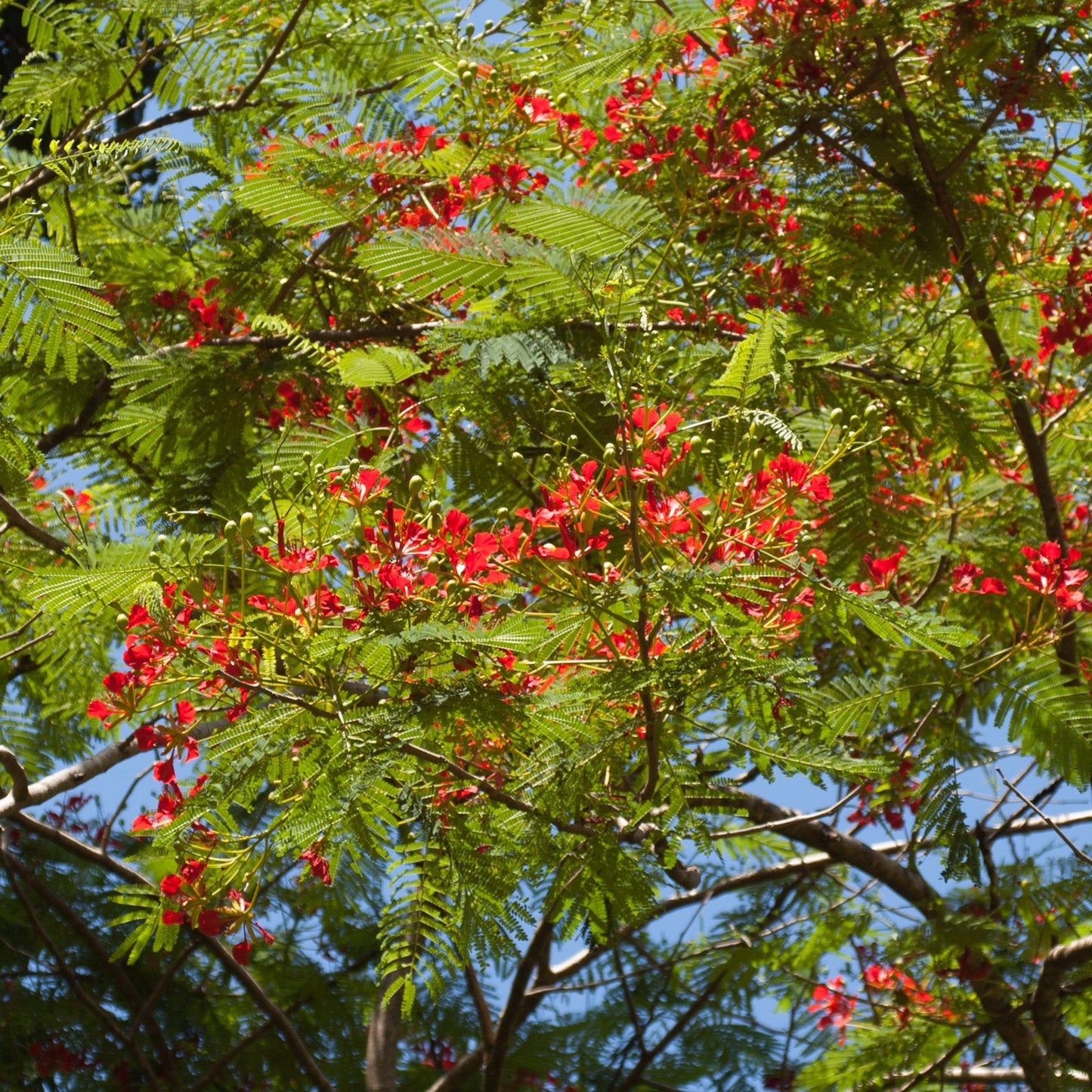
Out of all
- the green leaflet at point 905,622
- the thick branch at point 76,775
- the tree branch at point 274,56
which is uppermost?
the tree branch at point 274,56

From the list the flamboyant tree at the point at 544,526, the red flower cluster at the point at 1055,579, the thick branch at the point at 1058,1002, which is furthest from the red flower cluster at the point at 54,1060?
the red flower cluster at the point at 1055,579

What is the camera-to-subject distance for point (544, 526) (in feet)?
7.88

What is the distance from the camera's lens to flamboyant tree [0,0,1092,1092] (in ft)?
6.80

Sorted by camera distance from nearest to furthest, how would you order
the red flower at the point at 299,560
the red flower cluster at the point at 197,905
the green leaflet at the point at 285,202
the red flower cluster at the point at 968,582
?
1. the red flower at the point at 299,560
2. the red flower cluster at the point at 197,905
3. the red flower cluster at the point at 968,582
4. the green leaflet at the point at 285,202

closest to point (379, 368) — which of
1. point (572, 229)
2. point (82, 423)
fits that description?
point (572, 229)

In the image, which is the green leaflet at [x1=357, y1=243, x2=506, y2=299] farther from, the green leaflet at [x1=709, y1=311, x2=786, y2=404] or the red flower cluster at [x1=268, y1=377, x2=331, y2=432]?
the green leaflet at [x1=709, y1=311, x2=786, y2=404]

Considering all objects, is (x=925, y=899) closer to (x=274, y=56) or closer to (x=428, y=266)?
(x=428, y=266)

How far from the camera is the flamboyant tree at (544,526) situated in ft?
6.80

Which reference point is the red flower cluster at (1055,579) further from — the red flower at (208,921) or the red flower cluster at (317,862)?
the red flower at (208,921)

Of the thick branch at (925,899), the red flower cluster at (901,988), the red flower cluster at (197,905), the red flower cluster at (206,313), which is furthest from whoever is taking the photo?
the red flower cluster at (901,988)

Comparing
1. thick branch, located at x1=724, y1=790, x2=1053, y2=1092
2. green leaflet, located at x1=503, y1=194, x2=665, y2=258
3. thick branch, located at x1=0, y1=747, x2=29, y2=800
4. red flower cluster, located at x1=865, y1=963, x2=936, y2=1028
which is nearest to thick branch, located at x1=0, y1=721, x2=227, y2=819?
thick branch, located at x1=0, y1=747, x2=29, y2=800

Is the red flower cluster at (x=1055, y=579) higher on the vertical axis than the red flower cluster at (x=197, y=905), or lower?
higher

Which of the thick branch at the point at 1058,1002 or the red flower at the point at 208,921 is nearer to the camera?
the red flower at the point at 208,921

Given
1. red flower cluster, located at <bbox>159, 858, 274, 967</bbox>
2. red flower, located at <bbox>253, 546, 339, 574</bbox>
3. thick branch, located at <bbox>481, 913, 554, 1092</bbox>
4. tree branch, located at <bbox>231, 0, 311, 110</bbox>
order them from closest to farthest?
red flower, located at <bbox>253, 546, 339, 574</bbox> → red flower cluster, located at <bbox>159, 858, 274, 967</bbox> → tree branch, located at <bbox>231, 0, 311, 110</bbox> → thick branch, located at <bbox>481, 913, 554, 1092</bbox>
